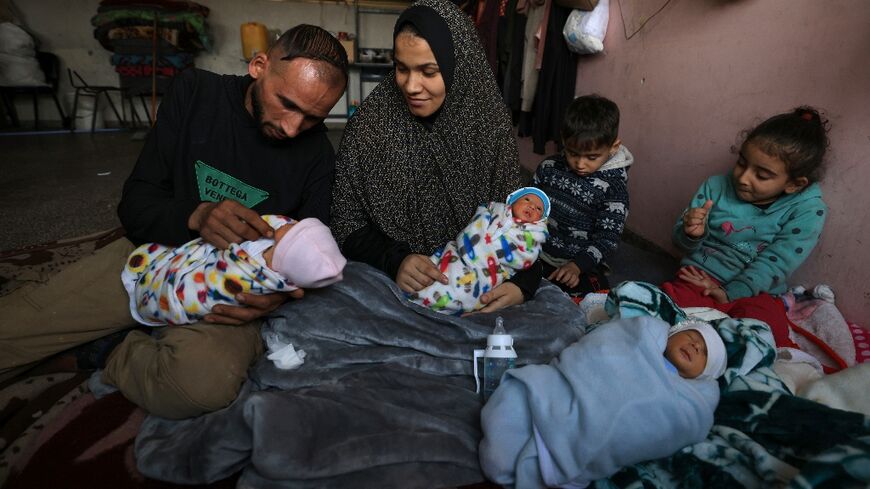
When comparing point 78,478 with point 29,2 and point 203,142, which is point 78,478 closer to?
point 203,142

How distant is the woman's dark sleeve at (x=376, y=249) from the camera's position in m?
1.52

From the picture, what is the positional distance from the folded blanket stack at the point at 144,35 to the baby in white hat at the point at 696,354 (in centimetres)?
685

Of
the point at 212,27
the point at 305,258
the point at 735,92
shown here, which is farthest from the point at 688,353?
the point at 212,27

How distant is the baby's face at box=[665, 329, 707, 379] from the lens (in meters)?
1.12

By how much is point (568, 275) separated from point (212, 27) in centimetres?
779

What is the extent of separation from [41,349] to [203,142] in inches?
28.5

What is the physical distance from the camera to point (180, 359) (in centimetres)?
105

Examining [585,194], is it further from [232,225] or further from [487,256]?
[232,225]

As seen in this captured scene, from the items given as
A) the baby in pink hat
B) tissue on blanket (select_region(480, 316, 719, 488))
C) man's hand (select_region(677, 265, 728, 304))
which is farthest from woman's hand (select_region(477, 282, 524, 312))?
man's hand (select_region(677, 265, 728, 304))

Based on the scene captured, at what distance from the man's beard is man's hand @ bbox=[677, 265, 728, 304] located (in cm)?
164

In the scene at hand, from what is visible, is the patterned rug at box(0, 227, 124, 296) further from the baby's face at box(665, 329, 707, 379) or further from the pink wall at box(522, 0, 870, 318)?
the pink wall at box(522, 0, 870, 318)

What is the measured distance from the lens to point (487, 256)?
56.1 inches

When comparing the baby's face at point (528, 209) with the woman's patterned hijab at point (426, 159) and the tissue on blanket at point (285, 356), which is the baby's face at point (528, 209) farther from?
the tissue on blanket at point (285, 356)

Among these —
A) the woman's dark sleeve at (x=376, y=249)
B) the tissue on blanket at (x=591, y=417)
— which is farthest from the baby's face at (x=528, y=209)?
the tissue on blanket at (x=591, y=417)
